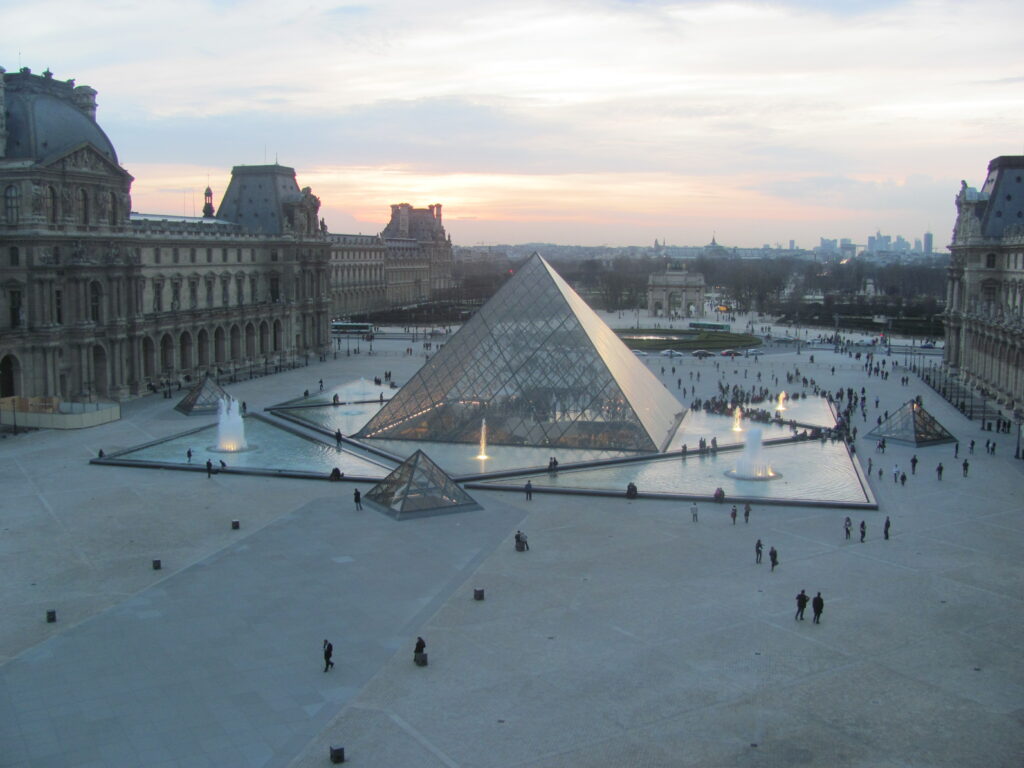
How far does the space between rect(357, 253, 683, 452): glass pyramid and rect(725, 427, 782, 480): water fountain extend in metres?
3.04

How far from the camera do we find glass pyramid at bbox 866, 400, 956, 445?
34406mm

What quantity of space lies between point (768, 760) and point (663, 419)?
22.2m

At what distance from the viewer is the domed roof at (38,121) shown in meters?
39.1

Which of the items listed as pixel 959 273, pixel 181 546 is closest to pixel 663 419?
pixel 181 546

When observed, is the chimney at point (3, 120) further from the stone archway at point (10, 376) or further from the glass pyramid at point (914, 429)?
the glass pyramid at point (914, 429)

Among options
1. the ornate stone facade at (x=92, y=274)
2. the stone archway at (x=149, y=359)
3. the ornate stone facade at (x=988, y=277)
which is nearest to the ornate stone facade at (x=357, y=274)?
the ornate stone facade at (x=92, y=274)

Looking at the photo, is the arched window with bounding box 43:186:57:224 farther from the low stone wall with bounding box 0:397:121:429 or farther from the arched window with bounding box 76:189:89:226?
the low stone wall with bounding box 0:397:121:429

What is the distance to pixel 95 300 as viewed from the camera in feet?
138

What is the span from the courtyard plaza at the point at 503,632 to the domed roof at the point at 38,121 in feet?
61.9

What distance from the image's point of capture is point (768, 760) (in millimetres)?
12609

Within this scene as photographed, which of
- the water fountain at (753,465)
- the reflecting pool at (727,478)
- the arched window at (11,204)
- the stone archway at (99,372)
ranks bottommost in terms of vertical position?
the reflecting pool at (727,478)

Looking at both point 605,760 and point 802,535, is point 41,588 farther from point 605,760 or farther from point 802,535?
point 802,535

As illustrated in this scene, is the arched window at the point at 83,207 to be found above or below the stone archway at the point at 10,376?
above

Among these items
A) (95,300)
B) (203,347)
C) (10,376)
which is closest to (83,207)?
(95,300)
